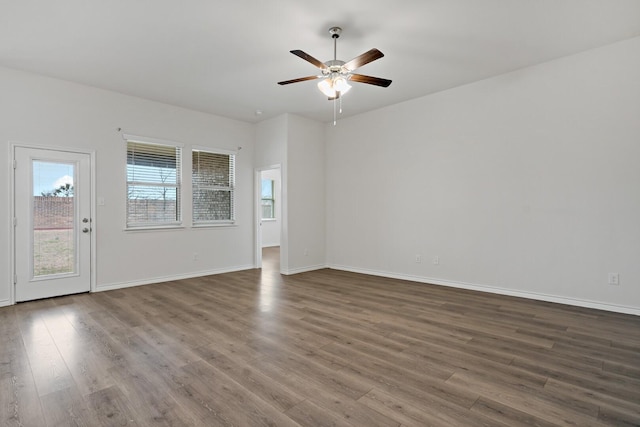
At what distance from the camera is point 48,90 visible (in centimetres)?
432

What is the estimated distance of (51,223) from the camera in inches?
173

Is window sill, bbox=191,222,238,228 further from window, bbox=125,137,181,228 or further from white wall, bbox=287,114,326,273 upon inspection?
white wall, bbox=287,114,326,273

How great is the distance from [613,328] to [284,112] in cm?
538

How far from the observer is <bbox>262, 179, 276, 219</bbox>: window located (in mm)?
10664

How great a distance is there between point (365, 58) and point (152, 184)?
4.15 m

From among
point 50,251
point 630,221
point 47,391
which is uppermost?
point 630,221

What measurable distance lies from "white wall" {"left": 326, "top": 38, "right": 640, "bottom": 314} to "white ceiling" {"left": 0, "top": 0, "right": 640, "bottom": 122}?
0.43 metres

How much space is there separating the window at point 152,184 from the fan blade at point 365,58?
12.3 feet

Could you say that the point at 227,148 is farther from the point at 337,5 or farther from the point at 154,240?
the point at 337,5

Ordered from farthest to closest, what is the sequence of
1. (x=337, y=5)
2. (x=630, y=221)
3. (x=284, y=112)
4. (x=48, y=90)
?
(x=284, y=112) < (x=48, y=90) < (x=630, y=221) < (x=337, y=5)

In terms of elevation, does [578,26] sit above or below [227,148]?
above

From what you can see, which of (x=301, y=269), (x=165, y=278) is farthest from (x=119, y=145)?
(x=301, y=269)

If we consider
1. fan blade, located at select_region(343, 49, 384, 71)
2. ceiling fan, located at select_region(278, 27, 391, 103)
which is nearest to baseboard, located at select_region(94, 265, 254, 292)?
ceiling fan, located at select_region(278, 27, 391, 103)

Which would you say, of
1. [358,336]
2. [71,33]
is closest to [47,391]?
[358,336]
